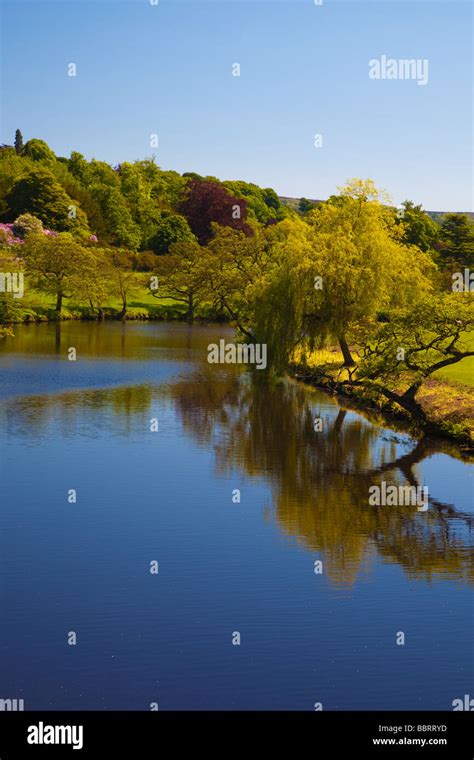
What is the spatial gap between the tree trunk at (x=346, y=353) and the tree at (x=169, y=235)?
65.1m

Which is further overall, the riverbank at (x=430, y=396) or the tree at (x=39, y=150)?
the tree at (x=39, y=150)

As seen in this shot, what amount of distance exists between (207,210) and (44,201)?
29.2m

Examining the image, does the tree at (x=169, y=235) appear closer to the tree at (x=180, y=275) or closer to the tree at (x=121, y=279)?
the tree at (x=180, y=275)

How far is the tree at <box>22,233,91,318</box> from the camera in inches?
2763

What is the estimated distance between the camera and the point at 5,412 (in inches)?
1294

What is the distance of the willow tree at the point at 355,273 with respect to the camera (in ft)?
137

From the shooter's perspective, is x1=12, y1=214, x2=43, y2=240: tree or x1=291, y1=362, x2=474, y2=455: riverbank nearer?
x1=291, y1=362, x2=474, y2=455: riverbank

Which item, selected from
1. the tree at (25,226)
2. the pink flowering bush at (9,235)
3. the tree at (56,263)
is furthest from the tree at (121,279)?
the tree at (25,226)

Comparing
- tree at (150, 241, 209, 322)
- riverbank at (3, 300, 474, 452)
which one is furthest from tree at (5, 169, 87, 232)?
riverbank at (3, 300, 474, 452)

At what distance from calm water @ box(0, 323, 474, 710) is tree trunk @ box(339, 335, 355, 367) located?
27.4 ft

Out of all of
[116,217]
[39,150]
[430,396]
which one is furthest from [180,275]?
[39,150]
